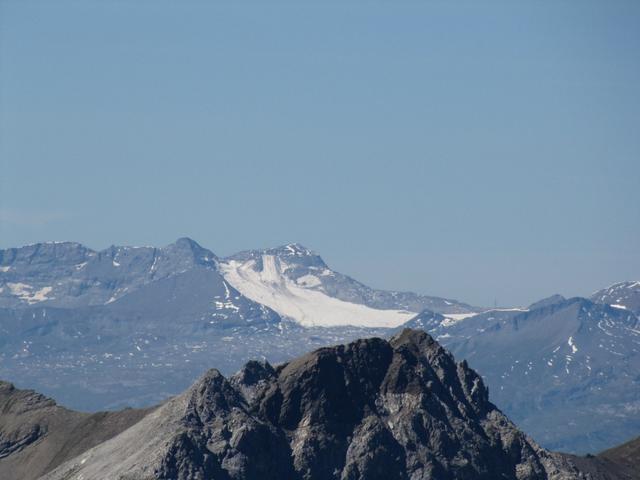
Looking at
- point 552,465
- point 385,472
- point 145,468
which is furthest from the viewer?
point 552,465

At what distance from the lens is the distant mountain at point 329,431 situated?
169500 millimetres

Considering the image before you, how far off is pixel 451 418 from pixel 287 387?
1864 centimetres

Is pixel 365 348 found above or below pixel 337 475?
above

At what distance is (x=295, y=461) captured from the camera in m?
173

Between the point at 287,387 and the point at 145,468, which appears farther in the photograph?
the point at 287,387

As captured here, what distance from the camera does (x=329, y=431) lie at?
17750 centimetres

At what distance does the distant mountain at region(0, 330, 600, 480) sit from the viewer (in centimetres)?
16950

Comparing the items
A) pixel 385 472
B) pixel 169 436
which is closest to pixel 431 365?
pixel 385 472

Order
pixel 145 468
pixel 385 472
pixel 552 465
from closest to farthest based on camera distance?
pixel 145 468, pixel 385 472, pixel 552 465

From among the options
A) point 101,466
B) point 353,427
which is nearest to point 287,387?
point 353,427

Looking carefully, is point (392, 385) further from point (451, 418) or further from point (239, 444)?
point (239, 444)

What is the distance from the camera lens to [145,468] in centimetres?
16500

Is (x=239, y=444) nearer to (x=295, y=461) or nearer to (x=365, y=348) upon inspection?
(x=295, y=461)

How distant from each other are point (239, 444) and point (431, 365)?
3512cm
